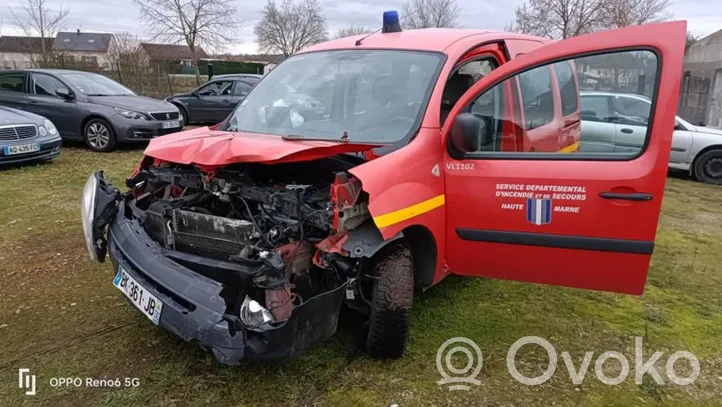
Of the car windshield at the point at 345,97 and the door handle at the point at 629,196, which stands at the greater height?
the car windshield at the point at 345,97

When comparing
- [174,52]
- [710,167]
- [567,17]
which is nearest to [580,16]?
[567,17]

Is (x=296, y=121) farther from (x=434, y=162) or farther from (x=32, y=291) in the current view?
(x=32, y=291)

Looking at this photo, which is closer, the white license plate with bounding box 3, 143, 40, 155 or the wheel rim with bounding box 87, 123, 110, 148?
the white license plate with bounding box 3, 143, 40, 155

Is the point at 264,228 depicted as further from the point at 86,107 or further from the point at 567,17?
the point at 567,17

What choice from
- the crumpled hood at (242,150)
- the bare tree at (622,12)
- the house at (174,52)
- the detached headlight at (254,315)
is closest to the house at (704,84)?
the bare tree at (622,12)

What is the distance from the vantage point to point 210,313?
8.30ft

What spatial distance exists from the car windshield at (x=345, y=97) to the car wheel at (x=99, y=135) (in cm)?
687

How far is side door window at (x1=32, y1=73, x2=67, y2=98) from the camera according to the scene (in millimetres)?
10281

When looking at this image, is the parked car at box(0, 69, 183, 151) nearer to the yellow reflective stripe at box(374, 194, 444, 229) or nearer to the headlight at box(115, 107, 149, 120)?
the headlight at box(115, 107, 149, 120)

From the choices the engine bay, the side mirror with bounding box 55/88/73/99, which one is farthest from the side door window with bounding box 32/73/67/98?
the engine bay

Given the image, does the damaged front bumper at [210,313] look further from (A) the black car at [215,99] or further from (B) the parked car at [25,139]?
(A) the black car at [215,99]

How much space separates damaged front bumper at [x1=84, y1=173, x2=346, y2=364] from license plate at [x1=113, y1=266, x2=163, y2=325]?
26 millimetres

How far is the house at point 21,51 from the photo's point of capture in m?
23.6

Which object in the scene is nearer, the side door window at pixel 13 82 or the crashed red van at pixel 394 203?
the crashed red van at pixel 394 203
